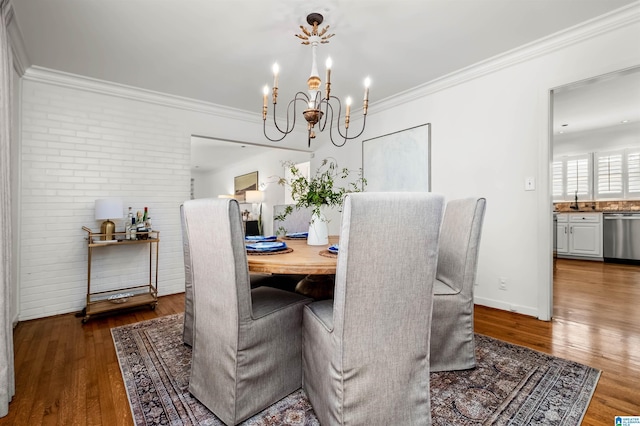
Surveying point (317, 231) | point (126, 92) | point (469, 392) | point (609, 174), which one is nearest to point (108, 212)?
point (126, 92)

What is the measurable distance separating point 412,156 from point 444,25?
5.14 feet

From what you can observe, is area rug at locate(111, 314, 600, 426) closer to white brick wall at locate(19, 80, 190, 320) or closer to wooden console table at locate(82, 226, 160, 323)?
wooden console table at locate(82, 226, 160, 323)

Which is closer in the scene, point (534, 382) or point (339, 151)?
point (534, 382)

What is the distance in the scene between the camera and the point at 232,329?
1.38 metres

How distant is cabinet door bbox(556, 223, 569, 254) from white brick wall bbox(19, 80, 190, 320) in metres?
6.77

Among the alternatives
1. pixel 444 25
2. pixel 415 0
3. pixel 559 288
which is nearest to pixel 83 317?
pixel 415 0

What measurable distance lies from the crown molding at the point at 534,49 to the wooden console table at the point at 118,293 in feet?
11.3

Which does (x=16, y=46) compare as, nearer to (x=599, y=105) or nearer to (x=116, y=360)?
(x=116, y=360)

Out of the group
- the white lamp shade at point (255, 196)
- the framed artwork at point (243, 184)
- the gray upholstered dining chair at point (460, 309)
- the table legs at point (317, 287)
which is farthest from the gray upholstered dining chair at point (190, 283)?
the framed artwork at point (243, 184)

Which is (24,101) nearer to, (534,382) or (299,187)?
(299,187)

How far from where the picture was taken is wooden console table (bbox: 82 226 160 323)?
9.46ft

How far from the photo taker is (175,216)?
12.3ft

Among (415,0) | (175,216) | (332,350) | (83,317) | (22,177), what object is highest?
(415,0)

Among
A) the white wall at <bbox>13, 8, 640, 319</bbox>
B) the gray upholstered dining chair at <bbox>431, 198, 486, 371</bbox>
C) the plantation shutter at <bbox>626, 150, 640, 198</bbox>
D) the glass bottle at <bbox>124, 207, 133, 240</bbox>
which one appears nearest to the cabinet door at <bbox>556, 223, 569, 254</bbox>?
the plantation shutter at <bbox>626, 150, 640, 198</bbox>
